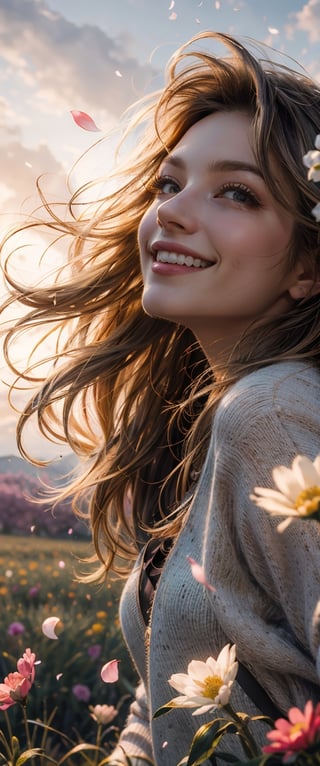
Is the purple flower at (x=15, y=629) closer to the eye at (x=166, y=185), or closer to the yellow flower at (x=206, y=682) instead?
the eye at (x=166, y=185)

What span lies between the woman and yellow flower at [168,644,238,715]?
14cm

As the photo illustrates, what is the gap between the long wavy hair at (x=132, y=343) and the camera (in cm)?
247

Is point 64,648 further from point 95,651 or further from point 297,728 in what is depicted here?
point 297,728

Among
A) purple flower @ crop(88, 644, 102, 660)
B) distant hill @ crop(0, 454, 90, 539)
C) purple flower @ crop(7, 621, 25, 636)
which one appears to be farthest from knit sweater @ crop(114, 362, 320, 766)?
distant hill @ crop(0, 454, 90, 539)

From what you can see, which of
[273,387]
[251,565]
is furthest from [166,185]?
[251,565]

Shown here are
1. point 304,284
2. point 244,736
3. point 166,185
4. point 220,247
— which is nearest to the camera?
point 244,736

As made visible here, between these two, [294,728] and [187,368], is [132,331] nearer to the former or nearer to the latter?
[187,368]

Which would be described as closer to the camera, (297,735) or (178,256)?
(297,735)

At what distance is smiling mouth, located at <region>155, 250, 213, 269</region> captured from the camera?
82.7 inches

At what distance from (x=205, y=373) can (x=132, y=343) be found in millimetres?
482

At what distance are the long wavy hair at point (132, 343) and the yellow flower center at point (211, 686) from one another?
3.05ft

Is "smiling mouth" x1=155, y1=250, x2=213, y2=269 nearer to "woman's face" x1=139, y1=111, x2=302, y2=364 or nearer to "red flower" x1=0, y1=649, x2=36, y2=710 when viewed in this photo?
"woman's face" x1=139, y1=111, x2=302, y2=364

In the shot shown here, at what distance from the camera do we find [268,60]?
2.46m

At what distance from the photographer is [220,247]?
2070 mm
